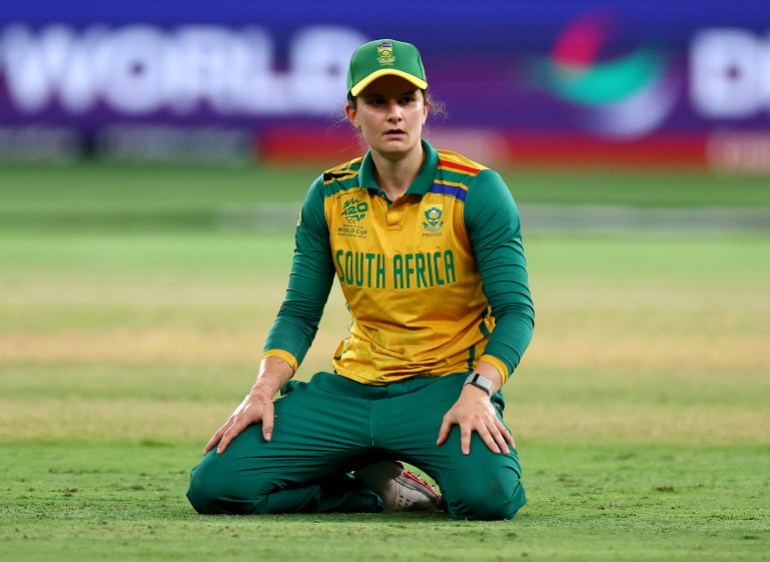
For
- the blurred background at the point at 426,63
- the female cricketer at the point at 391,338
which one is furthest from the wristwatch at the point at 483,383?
the blurred background at the point at 426,63

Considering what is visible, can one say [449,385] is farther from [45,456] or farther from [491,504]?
[45,456]

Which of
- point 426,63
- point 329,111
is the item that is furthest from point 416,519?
point 426,63

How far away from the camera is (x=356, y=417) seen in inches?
202

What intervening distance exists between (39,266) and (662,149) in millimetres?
10651

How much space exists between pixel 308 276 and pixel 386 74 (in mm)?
820

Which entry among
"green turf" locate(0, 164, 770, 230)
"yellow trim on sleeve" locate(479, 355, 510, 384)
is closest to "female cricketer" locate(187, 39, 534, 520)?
"yellow trim on sleeve" locate(479, 355, 510, 384)

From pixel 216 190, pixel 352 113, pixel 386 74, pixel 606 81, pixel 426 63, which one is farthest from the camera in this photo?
pixel 216 190

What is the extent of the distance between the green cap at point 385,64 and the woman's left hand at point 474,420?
108 cm

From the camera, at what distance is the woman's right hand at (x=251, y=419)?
514 cm

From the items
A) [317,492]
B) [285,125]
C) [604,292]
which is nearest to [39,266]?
[604,292]

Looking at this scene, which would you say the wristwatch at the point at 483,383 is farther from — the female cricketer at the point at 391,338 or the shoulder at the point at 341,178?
the shoulder at the point at 341,178

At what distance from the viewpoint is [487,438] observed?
490 cm

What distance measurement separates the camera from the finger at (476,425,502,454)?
4.90 m

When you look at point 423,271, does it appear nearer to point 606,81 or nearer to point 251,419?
point 251,419
